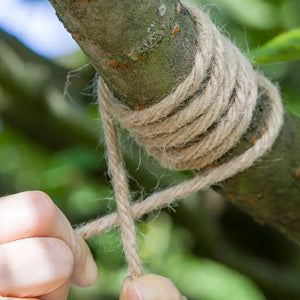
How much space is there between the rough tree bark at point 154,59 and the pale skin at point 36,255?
124 mm

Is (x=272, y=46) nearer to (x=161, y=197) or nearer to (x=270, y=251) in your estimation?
(x=161, y=197)

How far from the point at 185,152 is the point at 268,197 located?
14cm

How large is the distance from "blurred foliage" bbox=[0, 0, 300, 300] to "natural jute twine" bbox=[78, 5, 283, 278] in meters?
0.48

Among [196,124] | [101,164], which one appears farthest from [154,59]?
[101,164]

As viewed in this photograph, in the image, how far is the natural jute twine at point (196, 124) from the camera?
49cm

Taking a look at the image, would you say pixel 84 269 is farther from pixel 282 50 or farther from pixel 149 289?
pixel 282 50

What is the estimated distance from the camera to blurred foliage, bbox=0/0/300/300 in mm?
1180

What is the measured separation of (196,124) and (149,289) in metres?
0.15

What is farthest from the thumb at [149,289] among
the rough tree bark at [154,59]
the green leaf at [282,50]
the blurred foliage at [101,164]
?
the blurred foliage at [101,164]

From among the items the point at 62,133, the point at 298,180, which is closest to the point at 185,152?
the point at 298,180

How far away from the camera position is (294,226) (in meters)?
0.68

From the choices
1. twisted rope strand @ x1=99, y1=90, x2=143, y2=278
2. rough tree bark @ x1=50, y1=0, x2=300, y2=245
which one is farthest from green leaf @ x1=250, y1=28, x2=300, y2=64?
twisted rope strand @ x1=99, y1=90, x2=143, y2=278

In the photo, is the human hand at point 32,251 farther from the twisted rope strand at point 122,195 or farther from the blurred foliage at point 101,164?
the blurred foliage at point 101,164

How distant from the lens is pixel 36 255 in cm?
42
